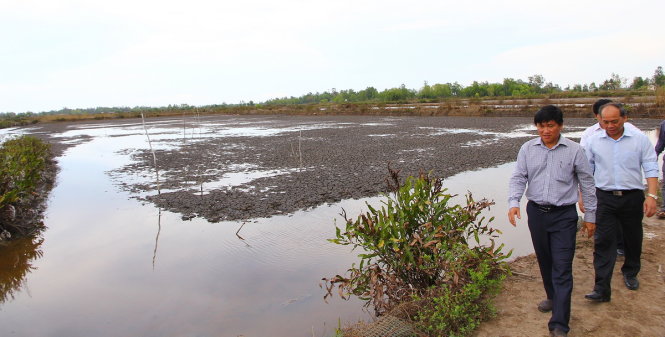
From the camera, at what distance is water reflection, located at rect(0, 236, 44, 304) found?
5.19m

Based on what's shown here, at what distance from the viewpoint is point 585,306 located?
3189 millimetres

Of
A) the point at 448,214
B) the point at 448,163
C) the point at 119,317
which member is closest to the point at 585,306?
the point at 448,214

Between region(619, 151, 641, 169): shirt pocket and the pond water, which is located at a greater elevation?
region(619, 151, 641, 169): shirt pocket

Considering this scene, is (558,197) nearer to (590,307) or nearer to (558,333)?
(558,333)

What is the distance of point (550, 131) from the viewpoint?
9.06 feet

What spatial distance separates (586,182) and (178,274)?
462 cm

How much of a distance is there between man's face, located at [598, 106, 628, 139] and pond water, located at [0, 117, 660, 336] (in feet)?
7.63

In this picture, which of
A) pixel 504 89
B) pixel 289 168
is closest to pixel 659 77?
pixel 504 89

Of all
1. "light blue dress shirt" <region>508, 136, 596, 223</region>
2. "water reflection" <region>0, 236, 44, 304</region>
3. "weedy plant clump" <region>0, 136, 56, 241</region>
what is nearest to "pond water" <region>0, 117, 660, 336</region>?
"water reflection" <region>0, 236, 44, 304</region>

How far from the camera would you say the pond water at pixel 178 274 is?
13.4 ft

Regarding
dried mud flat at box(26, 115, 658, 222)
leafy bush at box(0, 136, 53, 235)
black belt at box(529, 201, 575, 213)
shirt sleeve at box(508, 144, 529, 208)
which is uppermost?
shirt sleeve at box(508, 144, 529, 208)

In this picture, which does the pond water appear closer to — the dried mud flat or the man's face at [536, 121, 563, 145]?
the dried mud flat

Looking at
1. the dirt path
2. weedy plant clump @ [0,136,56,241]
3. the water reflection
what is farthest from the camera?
weedy plant clump @ [0,136,56,241]

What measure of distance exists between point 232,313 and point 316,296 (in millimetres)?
880
